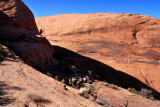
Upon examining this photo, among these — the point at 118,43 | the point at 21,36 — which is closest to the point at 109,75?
the point at 118,43

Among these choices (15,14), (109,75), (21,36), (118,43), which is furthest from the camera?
(118,43)

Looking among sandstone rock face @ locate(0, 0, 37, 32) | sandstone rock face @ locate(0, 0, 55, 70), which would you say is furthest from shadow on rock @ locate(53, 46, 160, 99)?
sandstone rock face @ locate(0, 0, 37, 32)

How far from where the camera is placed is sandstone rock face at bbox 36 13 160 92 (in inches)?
418

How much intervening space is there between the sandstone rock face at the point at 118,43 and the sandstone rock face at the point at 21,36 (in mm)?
3875

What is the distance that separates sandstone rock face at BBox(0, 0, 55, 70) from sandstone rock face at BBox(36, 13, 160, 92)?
3.88 m

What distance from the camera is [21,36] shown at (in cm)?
723

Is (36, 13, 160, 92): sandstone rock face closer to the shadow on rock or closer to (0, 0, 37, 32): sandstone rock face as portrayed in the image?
the shadow on rock

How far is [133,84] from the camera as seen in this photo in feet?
31.3

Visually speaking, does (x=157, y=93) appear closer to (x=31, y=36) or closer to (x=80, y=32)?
(x=31, y=36)

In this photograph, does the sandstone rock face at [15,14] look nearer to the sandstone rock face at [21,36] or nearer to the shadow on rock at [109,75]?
the sandstone rock face at [21,36]

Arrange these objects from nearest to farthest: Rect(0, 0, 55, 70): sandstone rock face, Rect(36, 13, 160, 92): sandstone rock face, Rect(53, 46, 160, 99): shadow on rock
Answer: Rect(0, 0, 55, 70): sandstone rock face
Rect(53, 46, 160, 99): shadow on rock
Rect(36, 13, 160, 92): sandstone rock face

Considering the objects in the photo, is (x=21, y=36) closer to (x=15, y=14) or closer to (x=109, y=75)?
(x=15, y=14)

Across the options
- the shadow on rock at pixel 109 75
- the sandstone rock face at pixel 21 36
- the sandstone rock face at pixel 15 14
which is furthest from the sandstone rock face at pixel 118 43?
the sandstone rock face at pixel 15 14

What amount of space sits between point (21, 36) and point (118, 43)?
11170mm
